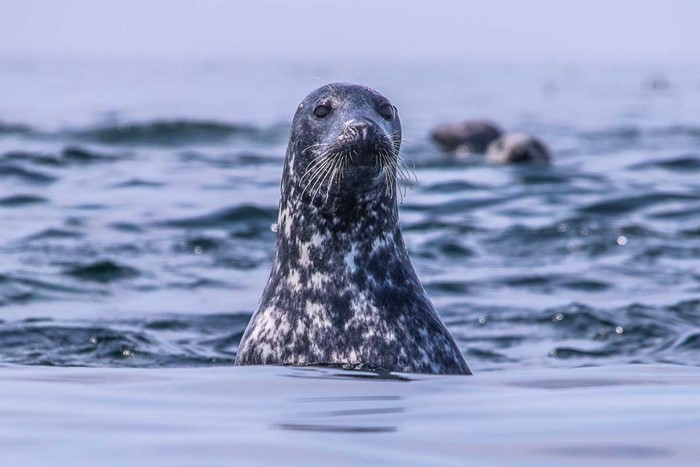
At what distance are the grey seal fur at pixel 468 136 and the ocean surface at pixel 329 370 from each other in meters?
1.39

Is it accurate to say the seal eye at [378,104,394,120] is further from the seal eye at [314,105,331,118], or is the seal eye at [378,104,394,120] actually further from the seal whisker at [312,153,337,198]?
the seal whisker at [312,153,337,198]

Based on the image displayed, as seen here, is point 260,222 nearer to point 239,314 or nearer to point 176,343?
point 239,314

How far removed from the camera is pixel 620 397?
4.96m

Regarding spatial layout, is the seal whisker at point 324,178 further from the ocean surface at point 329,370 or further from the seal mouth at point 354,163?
the ocean surface at point 329,370

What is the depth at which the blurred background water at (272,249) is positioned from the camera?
32.0 ft

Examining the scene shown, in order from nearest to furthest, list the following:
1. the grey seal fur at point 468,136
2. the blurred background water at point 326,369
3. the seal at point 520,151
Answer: the blurred background water at point 326,369
the seal at point 520,151
the grey seal fur at point 468,136

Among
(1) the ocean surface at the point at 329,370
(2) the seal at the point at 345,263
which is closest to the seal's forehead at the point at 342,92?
(2) the seal at the point at 345,263

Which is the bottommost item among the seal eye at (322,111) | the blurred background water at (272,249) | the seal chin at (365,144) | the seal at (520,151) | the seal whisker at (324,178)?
the blurred background water at (272,249)

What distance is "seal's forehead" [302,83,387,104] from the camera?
6.99 meters

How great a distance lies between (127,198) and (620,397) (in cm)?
1177

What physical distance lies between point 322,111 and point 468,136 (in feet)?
53.7

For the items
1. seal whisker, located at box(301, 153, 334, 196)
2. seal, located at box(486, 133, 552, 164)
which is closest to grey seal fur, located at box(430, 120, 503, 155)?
seal, located at box(486, 133, 552, 164)

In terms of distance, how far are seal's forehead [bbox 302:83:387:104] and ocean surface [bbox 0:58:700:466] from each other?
1556 millimetres

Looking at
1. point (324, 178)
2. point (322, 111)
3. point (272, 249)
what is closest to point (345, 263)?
point (324, 178)
